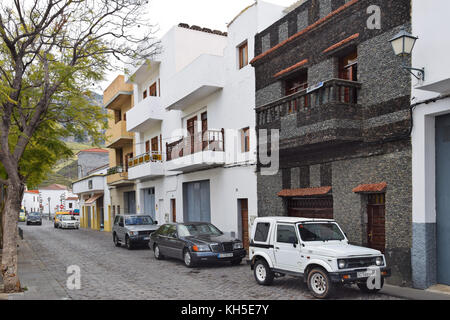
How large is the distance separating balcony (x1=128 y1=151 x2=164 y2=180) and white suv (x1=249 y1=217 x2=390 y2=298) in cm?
1478

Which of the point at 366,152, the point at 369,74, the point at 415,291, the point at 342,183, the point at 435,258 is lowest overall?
the point at 415,291

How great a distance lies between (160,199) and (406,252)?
18518 mm

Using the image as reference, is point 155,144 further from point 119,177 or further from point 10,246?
point 10,246

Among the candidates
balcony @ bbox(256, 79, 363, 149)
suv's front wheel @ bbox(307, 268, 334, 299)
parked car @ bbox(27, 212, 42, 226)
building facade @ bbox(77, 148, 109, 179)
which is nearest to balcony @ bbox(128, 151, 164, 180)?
balcony @ bbox(256, 79, 363, 149)

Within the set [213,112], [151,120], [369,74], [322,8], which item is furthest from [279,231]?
[151,120]

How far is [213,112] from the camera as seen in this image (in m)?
20.0

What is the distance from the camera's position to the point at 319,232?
10.2 metres

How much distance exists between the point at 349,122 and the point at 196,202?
11926 mm

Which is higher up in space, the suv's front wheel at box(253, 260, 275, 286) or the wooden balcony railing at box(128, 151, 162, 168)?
the wooden balcony railing at box(128, 151, 162, 168)

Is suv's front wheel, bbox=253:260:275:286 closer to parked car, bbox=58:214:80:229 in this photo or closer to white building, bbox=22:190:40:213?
parked car, bbox=58:214:80:229

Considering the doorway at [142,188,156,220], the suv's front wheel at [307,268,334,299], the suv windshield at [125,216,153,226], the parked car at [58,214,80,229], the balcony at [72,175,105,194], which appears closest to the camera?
the suv's front wheel at [307,268,334,299]

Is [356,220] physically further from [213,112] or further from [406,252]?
[213,112]

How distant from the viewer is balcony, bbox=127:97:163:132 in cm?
2544

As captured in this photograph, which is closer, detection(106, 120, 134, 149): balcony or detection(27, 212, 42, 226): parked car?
detection(106, 120, 134, 149): balcony
